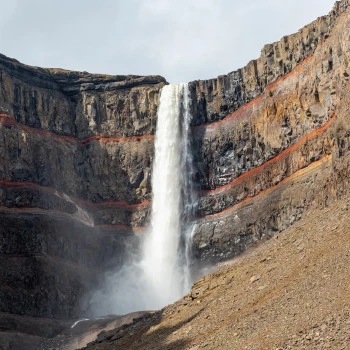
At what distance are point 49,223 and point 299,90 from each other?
27.1m

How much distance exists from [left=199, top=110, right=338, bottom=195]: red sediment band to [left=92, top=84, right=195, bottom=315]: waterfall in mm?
3537

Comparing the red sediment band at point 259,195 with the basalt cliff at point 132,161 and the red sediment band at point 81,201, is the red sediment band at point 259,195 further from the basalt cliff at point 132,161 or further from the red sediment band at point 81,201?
the red sediment band at point 81,201

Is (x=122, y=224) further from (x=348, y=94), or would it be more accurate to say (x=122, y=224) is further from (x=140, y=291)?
(x=348, y=94)

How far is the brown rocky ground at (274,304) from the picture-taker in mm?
20625

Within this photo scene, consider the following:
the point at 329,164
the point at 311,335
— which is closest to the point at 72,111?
the point at 329,164

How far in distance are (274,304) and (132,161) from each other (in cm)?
4428

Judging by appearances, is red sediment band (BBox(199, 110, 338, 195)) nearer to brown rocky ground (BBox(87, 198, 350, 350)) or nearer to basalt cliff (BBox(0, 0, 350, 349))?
basalt cliff (BBox(0, 0, 350, 349))

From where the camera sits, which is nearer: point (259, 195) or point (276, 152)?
point (276, 152)

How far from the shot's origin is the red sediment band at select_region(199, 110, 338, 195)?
48097 millimetres

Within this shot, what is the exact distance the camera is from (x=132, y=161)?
221ft

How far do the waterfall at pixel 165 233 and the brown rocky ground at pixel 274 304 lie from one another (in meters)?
21.5

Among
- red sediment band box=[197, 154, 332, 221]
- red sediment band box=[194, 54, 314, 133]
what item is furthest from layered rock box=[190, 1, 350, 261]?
red sediment band box=[194, 54, 314, 133]

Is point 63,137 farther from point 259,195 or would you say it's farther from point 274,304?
point 274,304

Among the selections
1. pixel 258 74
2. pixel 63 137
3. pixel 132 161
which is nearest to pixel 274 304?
pixel 258 74
